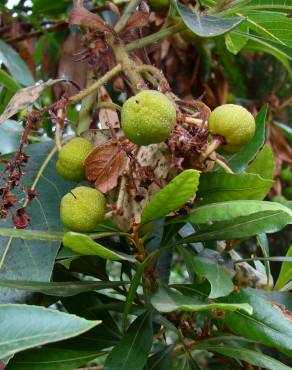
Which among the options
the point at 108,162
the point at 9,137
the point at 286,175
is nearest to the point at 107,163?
the point at 108,162

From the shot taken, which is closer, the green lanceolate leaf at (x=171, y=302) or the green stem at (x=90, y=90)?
the green lanceolate leaf at (x=171, y=302)

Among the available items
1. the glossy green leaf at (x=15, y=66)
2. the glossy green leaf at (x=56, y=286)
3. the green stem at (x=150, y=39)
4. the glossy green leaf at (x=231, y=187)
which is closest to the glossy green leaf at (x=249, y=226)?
the glossy green leaf at (x=231, y=187)

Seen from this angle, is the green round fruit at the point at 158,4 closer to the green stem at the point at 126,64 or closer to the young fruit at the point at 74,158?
the green stem at the point at 126,64

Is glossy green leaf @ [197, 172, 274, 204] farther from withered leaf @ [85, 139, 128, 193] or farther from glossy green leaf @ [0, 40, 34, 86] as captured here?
glossy green leaf @ [0, 40, 34, 86]

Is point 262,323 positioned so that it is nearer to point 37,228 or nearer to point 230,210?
point 230,210

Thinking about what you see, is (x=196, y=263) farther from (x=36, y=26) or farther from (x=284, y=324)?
(x=36, y=26)

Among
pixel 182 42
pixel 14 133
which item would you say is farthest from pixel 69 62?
pixel 14 133
